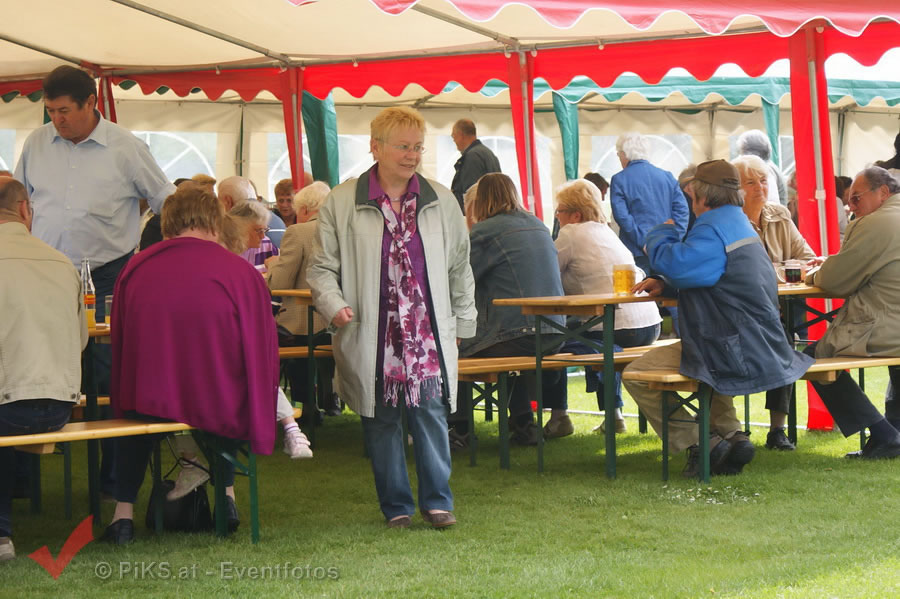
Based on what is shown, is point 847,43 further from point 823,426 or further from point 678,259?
point 678,259

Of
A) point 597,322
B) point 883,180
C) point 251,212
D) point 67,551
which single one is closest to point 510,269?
point 597,322

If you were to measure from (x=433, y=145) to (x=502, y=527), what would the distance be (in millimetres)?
9958

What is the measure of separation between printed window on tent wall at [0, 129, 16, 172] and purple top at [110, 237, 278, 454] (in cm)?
909

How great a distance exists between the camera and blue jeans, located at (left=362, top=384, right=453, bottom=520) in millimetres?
4070

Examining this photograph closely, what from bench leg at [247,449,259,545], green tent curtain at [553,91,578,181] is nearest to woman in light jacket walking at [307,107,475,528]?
bench leg at [247,449,259,545]

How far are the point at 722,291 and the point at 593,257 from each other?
4.08ft

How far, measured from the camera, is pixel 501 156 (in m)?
14.8

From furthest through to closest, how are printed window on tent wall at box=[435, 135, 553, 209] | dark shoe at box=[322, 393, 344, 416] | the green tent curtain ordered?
printed window on tent wall at box=[435, 135, 553, 209], the green tent curtain, dark shoe at box=[322, 393, 344, 416]

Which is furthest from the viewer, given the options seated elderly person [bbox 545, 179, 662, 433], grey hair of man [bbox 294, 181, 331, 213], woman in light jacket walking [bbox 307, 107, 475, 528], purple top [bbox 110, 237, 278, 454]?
grey hair of man [bbox 294, 181, 331, 213]

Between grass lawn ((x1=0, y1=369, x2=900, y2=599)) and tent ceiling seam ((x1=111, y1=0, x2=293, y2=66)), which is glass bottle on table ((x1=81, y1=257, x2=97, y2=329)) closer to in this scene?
grass lawn ((x1=0, y1=369, x2=900, y2=599))

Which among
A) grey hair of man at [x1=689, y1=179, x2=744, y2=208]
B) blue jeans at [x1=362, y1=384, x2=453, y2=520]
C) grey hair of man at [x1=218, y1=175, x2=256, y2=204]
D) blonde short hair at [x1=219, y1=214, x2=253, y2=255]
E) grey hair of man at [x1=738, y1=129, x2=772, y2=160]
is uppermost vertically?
grey hair of man at [x1=738, y1=129, x2=772, y2=160]

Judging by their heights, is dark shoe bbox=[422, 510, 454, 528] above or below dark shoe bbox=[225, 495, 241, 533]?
below

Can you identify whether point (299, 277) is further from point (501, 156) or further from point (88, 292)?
point (501, 156)

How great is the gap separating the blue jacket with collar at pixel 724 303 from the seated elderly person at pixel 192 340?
6.01 ft
